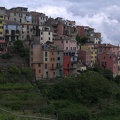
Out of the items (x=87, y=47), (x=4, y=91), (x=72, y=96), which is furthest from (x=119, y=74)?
(x=4, y=91)

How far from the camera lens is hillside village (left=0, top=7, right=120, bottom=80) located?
2325 centimetres

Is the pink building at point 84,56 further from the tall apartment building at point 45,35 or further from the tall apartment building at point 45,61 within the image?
the tall apartment building at point 45,61

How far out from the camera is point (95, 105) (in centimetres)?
1964

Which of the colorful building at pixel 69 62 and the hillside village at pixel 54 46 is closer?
the hillside village at pixel 54 46

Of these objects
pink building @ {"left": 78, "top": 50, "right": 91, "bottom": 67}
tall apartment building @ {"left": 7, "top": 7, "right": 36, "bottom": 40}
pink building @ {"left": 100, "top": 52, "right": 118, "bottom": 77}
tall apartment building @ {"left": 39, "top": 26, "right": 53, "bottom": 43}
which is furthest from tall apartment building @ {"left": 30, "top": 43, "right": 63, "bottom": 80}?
pink building @ {"left": 100, "top": 52, "right": 118, "bottom": 77}

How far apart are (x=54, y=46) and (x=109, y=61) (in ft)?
21.7

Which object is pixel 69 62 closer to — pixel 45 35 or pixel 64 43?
pixel 64 43

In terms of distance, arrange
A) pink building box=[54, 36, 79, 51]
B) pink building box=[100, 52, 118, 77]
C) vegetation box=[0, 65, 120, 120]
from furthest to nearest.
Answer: pink building box=[100, 52, 118, 77], pink building box=[54, 36, 79, 51], vegetation box=[0, 65, 120, 120]

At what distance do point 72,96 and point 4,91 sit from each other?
459cm

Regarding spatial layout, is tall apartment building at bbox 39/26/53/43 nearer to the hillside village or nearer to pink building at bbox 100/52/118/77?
the hillside village

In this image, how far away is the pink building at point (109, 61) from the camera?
2811cm

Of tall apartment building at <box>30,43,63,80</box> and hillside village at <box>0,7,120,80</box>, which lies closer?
tall apartment building at <box>30,43,63,80</box>

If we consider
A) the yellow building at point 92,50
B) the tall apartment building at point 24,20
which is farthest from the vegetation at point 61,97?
the yellow building at point 92,50

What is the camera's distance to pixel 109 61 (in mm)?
28359
